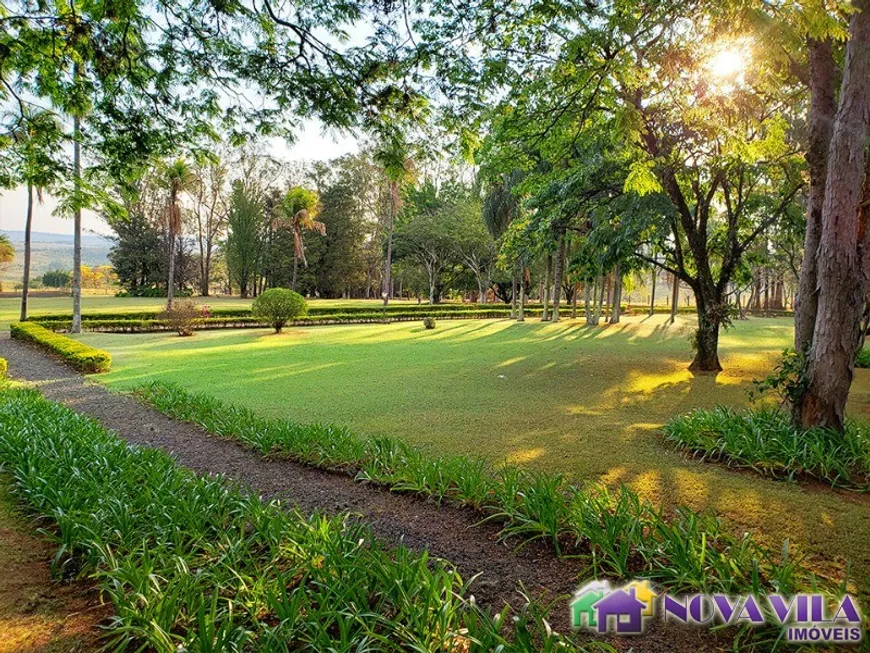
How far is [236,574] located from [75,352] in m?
10.9

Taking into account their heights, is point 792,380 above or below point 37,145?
below

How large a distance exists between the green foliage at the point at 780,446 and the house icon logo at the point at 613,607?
8.23ft

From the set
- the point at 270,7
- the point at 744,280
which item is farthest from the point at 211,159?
the point at 744,280

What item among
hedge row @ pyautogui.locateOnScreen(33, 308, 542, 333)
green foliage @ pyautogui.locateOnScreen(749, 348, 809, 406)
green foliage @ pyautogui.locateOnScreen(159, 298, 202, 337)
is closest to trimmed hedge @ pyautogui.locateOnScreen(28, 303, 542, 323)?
hedge row @ pyautogui.locateOnScreen(33, 308, 542, 333)

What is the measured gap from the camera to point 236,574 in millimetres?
2172

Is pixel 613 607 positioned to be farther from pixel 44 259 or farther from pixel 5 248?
pixel 44 259

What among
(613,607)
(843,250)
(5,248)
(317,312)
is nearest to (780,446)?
(843,250)

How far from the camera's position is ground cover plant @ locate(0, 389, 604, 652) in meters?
1.87

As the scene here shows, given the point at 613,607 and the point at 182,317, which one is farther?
the point at 182,317

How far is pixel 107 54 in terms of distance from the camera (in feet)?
14.9

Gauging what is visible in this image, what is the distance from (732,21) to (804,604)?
3501 millimetres

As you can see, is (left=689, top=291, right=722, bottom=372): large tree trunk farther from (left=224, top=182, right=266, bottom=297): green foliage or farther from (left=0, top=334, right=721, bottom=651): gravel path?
(left=224, top=182, right=266, bottom=297): green foliage

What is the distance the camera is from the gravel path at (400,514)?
2.38 meters

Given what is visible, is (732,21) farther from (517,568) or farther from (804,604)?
(517,568)
